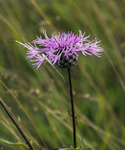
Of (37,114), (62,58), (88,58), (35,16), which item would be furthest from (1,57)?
(62,58)

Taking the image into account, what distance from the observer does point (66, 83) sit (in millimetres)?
1795

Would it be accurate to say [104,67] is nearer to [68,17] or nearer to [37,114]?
[68,17]

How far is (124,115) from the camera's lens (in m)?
1.82

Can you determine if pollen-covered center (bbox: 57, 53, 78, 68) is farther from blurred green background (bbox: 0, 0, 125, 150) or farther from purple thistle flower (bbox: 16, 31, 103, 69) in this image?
blurred green background (bbox: 0, 0, 125, 150)

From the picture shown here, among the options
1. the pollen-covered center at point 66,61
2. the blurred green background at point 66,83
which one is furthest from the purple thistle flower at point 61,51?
the blurred green background at point 66,83

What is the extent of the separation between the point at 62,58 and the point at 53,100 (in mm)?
1042

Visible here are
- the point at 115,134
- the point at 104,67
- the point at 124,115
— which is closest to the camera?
the point at 115,134

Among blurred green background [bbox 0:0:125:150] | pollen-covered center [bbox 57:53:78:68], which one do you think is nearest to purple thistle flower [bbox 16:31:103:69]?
pollen-covered center [bbox 57:53:78:68]

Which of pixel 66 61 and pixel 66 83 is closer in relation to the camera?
pixel 66 61

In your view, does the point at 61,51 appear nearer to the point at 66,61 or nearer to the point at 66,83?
the point at 66,61

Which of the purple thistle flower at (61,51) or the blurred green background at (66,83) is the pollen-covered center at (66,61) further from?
the blurred green background at (66,83)

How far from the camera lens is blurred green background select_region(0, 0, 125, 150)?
1.52 m

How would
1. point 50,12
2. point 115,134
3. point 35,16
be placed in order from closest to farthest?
point 115,134 < point 35,16 < point 50,12

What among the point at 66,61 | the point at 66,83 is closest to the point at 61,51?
the point at 66,61
